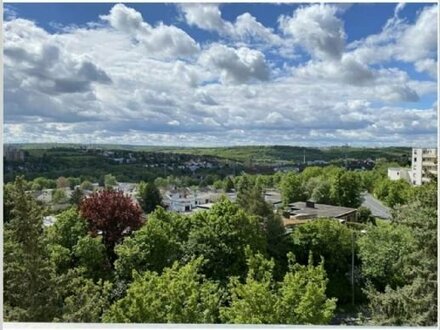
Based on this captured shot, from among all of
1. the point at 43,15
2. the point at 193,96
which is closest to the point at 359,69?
the point at 193,96

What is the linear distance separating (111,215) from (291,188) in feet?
3.75

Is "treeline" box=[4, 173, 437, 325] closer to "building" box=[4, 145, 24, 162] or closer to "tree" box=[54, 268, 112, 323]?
"tree" box=[54, 268, 112, 323]

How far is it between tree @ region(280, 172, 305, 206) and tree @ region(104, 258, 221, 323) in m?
0.71

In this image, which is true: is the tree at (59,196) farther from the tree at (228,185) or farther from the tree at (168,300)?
the tree at (228,185)

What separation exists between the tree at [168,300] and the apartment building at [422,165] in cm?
138

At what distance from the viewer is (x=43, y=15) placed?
9.53 feet

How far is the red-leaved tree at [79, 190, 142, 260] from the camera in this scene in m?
3.07

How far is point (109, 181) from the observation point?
302 cm

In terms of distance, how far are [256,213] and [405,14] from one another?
147cm

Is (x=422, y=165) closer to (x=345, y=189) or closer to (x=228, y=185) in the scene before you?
(x=345, y=189)

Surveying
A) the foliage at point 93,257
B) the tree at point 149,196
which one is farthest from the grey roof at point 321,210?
the foliage at point 93,257

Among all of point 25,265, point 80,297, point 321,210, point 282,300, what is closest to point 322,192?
point 321,210

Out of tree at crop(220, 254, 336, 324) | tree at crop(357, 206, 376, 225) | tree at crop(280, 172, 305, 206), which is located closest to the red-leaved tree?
tree at crop(220, 254, 336, 324)

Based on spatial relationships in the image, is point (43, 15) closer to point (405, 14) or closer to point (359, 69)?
point (359, 69)
